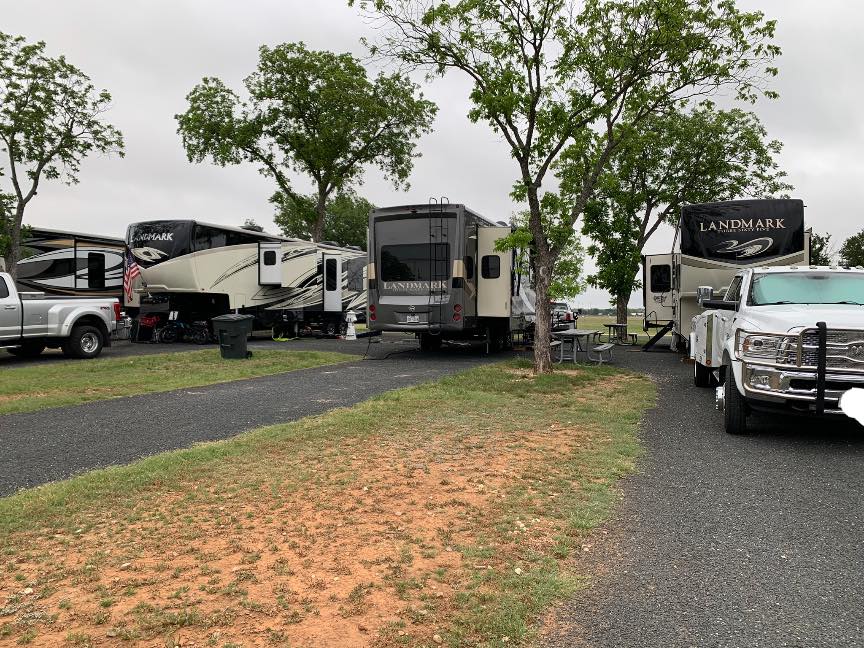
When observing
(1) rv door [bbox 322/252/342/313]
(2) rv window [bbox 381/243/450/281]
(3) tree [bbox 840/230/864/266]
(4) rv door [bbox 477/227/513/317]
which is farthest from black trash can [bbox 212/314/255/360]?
(3) tree [bbox 840/230/864/266]

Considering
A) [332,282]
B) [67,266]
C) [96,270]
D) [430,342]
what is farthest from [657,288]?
[67,266]

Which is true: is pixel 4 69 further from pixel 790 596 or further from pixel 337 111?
pixel 790 596

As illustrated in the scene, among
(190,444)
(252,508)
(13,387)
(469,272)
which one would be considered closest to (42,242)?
(13,387)

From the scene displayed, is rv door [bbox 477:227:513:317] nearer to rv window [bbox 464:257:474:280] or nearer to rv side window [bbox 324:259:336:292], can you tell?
rv window [bbox 464:257:474:280]

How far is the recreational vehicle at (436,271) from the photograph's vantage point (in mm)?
15469

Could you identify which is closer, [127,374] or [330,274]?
[127,374]

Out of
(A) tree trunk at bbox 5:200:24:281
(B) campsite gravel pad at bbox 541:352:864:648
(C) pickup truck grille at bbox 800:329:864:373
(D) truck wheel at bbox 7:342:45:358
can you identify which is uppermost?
(A) tree trunk at bbox 5:200:24:281

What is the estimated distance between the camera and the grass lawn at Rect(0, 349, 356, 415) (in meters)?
10.3

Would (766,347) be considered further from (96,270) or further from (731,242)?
(96,270)

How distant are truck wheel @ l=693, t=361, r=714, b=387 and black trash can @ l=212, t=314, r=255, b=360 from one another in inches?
391

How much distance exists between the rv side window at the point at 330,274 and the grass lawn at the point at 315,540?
1725cm

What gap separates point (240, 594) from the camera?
3398mm

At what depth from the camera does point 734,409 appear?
743 centimetres

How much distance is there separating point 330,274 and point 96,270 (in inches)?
314
